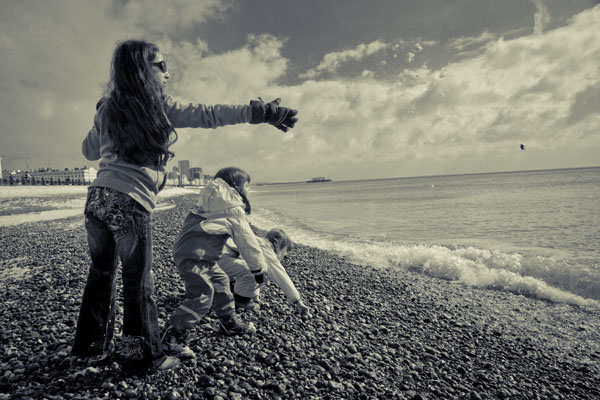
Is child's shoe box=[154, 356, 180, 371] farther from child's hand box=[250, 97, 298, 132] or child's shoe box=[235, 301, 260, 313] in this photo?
child's hand box=[250, 97, 298, 132]

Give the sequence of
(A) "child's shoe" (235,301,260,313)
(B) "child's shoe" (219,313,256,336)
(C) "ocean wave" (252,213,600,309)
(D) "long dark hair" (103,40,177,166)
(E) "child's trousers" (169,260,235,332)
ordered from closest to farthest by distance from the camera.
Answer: (D) "long dark hair" (103,40,177,166), (E) "child's trousers" (169,260,235,332), (B) "child's shoe" (219,313,256,336), (A) "child's shoe" (235,301,260,313), (C) "ocean wave" (252,213,600,309)

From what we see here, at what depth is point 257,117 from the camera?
2.57 meters

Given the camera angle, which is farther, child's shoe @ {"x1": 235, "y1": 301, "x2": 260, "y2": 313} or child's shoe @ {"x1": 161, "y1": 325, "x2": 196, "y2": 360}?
child's shoe @ {"x1": 235, "y1": 301, "x2": 260, "y2": 313}

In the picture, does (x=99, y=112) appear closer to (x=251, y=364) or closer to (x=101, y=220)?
(x=101, y=220)

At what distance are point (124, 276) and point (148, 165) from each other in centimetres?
87

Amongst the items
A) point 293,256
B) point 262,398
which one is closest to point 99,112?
point 262,398

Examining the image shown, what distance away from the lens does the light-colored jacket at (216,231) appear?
11.0 feet

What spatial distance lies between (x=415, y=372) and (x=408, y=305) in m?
2.28

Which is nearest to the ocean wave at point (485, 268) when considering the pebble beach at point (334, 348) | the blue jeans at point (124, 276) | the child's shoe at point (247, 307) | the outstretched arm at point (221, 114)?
the pebble beach at point (334, 348)

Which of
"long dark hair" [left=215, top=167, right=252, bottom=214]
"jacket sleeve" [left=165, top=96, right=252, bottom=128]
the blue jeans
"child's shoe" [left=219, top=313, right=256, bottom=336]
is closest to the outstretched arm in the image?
"jacket sleeve" [left=165, top=96, right=252, bottom=128]

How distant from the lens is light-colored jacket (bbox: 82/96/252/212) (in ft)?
7.38

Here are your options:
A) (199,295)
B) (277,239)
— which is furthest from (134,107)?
(277,239)

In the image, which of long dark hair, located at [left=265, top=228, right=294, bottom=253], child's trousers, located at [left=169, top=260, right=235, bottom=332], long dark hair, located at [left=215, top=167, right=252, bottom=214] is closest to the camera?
child's trousers, located at [left=169, top=260, right=235, bottom=332]

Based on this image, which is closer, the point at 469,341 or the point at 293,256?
the point at 469,341
